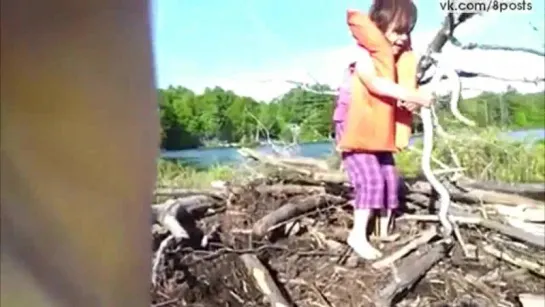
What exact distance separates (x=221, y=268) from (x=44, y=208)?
22cm

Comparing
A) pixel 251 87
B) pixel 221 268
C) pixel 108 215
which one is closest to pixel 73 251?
pixel 108 215

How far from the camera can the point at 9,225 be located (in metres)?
0.95

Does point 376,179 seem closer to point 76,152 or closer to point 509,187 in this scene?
point 509,187

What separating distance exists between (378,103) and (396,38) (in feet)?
0.25

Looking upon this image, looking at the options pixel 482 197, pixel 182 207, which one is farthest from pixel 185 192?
pixel 482 197

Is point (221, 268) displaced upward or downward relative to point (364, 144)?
downward

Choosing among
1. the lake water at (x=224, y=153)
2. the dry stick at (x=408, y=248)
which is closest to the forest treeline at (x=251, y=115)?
the lake water at (x=224, y=153)

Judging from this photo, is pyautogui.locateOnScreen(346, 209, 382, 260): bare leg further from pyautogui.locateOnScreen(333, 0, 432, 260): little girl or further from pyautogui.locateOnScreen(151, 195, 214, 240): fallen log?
pyautogui.locateOnScreen(151, 195, 214, 240): fallen log

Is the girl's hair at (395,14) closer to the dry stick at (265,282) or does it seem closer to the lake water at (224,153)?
the lake water at (224,153)

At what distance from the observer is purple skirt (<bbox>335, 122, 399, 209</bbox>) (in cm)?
101

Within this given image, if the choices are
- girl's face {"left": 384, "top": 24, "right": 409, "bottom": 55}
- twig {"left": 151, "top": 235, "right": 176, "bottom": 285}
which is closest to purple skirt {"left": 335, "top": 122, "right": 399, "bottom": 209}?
girl's face {"left": 384, "top": 24, "right": 409, "bottom": 55}

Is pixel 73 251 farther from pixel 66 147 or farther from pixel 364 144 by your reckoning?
pixel 364 144

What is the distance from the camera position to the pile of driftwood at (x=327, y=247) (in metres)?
0.97

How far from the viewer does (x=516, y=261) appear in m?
0.97
